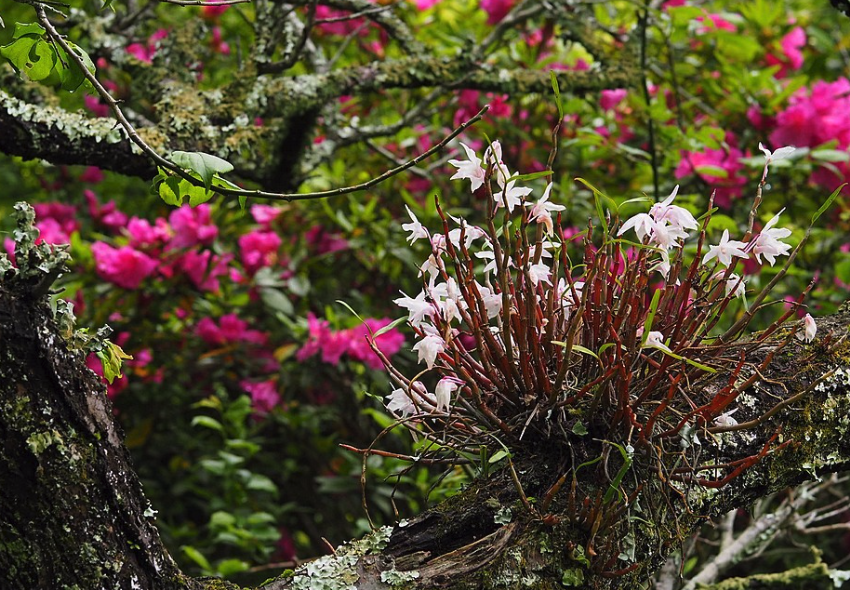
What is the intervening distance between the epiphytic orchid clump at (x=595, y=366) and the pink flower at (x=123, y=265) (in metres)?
1.43

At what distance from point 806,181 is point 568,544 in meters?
1.87

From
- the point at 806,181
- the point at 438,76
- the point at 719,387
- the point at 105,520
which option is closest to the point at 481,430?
the point at 719,387

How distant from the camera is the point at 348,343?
2178 mm

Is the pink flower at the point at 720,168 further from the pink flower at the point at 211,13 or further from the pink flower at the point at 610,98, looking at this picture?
the pink flower at the point at 211,13

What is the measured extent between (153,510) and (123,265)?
1.54 m

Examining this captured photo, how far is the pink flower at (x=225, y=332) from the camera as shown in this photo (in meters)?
2.41

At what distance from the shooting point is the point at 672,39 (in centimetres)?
223

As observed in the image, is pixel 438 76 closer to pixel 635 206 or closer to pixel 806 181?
pixel 635 206

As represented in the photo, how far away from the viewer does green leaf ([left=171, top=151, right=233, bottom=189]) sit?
83 centimetres

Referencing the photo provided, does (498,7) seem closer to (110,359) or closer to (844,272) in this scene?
(844,272)

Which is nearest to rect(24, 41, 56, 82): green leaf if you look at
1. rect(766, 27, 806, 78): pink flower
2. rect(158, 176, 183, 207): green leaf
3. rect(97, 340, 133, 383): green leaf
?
→ rect(158, 176, 183, 207): green leaf

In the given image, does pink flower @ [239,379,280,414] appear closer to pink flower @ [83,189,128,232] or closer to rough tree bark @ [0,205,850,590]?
pink flower @ [83,189,128,232]

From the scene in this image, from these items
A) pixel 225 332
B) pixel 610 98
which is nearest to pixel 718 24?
pixel 610 98

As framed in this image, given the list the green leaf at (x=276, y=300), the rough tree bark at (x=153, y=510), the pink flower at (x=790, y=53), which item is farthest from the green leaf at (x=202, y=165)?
the pink flower at (x=790, y=53)
